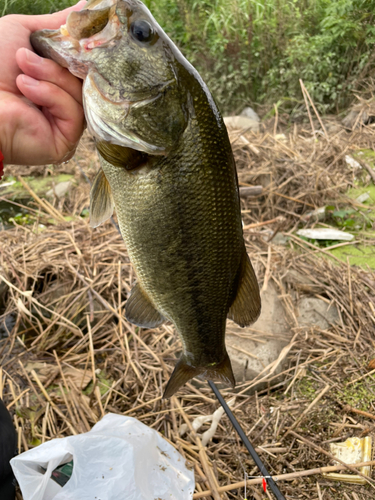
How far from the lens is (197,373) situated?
159cm

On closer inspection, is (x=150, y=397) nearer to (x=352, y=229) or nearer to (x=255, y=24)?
(x=352, y=229)

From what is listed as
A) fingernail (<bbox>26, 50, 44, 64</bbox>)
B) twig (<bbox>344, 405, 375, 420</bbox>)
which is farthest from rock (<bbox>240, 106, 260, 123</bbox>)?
fingernail (<bbox>26, 50, 44, 64</bbox>)

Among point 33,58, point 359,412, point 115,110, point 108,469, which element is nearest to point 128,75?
point 115,110

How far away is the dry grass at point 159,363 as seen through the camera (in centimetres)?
220

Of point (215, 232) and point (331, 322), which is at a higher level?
point (215, 232)

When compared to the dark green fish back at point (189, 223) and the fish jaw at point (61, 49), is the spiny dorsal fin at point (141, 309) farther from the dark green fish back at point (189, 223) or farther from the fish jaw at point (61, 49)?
the fish jaw at point (61, 49)

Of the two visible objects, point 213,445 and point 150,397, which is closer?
point 213,445

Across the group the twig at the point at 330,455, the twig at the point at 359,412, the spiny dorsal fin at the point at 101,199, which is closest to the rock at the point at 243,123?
the twig at the point at 359,412

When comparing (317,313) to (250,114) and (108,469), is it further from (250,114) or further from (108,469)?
(250,114)

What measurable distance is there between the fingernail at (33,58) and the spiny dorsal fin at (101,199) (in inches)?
14.8

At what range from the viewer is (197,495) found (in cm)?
188

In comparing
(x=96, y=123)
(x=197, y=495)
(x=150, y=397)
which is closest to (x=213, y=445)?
(x=197, y=495)

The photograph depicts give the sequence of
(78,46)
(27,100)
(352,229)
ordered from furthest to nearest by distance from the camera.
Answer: (352,229) → (27,100) → (78,46)

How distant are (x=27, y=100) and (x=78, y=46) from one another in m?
0.37
